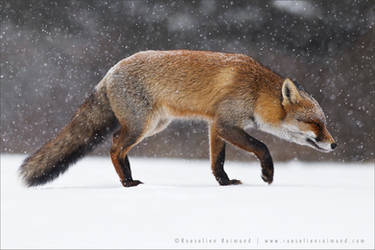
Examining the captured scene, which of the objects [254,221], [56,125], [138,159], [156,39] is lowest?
[254,221]

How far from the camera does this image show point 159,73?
157 inches

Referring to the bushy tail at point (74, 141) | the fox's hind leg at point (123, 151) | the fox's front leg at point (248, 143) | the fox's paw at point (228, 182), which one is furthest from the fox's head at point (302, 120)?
the bushy tail at point (74, 141)

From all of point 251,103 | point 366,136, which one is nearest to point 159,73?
point 251,103

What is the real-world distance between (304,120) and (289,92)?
27 centimetres

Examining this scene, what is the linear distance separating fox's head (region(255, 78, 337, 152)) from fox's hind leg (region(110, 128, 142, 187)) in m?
1.10

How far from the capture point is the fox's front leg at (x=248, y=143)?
12.1 ft

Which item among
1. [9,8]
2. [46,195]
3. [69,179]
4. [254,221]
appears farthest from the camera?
[9,8]

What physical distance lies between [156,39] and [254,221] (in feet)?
7.97

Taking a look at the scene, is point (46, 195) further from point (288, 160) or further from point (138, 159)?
point (288, 160)

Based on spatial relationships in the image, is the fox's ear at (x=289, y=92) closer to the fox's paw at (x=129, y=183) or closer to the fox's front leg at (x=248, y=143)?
the fox's front leg at (x=248, y=143)

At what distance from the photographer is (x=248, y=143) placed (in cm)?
370

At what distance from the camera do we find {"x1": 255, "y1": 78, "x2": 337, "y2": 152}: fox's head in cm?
377

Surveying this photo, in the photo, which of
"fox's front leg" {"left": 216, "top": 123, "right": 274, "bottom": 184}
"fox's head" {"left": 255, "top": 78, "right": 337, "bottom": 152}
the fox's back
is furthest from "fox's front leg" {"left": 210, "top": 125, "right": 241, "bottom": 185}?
"fox's head" {"left": 255, "top": 78, "right": 337, "bottom": 152}

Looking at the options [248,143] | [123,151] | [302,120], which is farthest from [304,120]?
[123,151]
